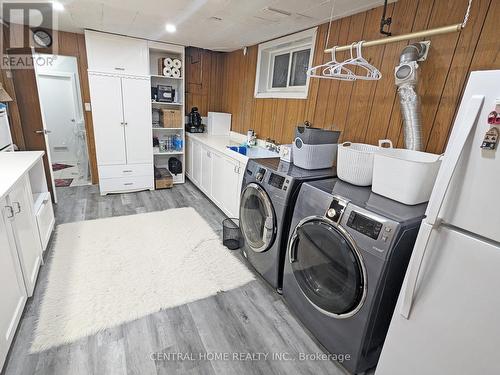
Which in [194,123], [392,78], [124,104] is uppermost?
[392,78]

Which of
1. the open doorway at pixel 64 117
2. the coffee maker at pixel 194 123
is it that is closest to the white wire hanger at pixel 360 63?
the coffee maker at pixel 194 123

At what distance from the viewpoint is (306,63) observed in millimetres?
2863

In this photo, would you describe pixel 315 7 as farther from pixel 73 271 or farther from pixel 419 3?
pixel 73 271

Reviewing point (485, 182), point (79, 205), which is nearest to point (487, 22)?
point (485, 182)

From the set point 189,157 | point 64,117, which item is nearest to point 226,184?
point 189,157

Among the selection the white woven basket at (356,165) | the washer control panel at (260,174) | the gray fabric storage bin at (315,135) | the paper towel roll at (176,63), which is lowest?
the washer control panel at (260,174)

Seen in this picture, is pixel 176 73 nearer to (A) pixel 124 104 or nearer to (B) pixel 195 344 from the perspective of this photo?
(A) pixel 124 104

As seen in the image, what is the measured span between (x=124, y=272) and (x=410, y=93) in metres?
2.54

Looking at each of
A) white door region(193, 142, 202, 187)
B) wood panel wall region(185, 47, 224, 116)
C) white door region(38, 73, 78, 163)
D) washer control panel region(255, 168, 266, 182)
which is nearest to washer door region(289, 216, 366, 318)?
washer control panel region(255, 168, 266, 182)

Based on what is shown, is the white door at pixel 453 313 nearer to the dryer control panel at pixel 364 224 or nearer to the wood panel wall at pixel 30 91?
the dryer control panel at pixel 364 224

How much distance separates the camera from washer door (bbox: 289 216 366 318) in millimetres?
1310

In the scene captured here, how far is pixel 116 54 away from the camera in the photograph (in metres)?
3.43

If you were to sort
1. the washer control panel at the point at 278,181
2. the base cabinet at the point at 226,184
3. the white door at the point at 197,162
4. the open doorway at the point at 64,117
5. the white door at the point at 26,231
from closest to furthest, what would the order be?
the white door at the point at 26,231, the washer control panel at the point at 278,181, the base cabinet at the point at 226,184, the white door at the point at 197,162, the open doorway at the point at 64,117

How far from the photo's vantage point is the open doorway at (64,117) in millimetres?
4785
